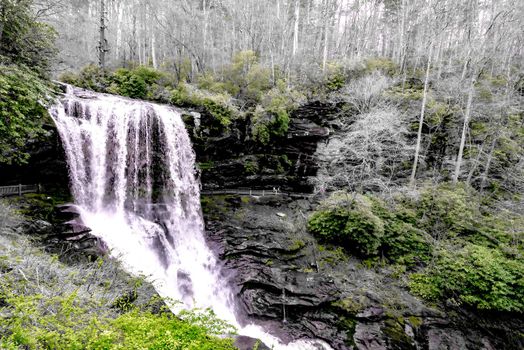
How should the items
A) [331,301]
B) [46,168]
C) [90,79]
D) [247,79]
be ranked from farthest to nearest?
1. [247,79]
2. [90,79]
3. [46,168]
4. [331,301]

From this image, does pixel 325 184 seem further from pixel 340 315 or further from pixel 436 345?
pixel 436 345

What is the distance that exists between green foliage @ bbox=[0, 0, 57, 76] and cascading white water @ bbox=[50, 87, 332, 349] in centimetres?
309

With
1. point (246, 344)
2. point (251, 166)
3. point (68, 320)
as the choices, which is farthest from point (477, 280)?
point (68, 320)

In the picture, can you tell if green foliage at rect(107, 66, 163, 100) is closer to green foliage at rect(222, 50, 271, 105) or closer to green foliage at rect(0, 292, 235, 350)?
green foliage at rect(222, 50, 271, 105)

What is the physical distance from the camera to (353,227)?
1220 cm

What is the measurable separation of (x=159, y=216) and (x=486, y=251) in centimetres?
1373

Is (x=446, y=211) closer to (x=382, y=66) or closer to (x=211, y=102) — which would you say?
(x=211, y=102)

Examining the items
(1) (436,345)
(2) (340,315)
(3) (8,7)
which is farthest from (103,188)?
(1) (436,345)

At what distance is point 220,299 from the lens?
10.1m

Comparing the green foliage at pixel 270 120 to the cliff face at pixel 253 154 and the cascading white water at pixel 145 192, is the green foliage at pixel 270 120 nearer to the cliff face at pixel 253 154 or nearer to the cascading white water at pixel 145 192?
the cliff face at pixel 253 154

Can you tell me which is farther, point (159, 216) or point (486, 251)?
point (159, 216)

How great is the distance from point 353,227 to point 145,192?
991 centimetres

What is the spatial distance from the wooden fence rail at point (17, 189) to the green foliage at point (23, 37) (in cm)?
458

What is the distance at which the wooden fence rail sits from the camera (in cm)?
1003
